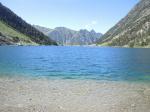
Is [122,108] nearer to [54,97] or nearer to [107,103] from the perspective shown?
[107,103]

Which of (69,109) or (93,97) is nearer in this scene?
(69,109)

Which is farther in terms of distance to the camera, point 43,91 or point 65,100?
point 43,91

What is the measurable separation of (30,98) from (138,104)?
38.0 ft

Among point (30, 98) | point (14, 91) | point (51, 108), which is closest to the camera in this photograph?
point (51, 108)

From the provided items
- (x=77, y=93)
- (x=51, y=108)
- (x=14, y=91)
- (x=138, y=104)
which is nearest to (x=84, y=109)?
(x=51, y=108)

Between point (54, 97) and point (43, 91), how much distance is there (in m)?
4.20

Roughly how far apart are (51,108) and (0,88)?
13029mm

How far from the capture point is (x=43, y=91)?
118ft

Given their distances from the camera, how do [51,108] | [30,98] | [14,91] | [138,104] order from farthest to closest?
1. [14,91]
2. [30,98]
3. [138,104]
4. [51,108]

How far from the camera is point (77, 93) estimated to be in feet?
116

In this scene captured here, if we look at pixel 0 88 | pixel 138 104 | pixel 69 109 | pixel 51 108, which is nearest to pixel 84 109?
pixel 69 109

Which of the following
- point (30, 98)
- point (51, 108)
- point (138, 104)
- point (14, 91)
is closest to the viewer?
point (51, 108)

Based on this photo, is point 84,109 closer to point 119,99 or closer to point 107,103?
point 107,103

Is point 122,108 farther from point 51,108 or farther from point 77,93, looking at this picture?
point 77,93
